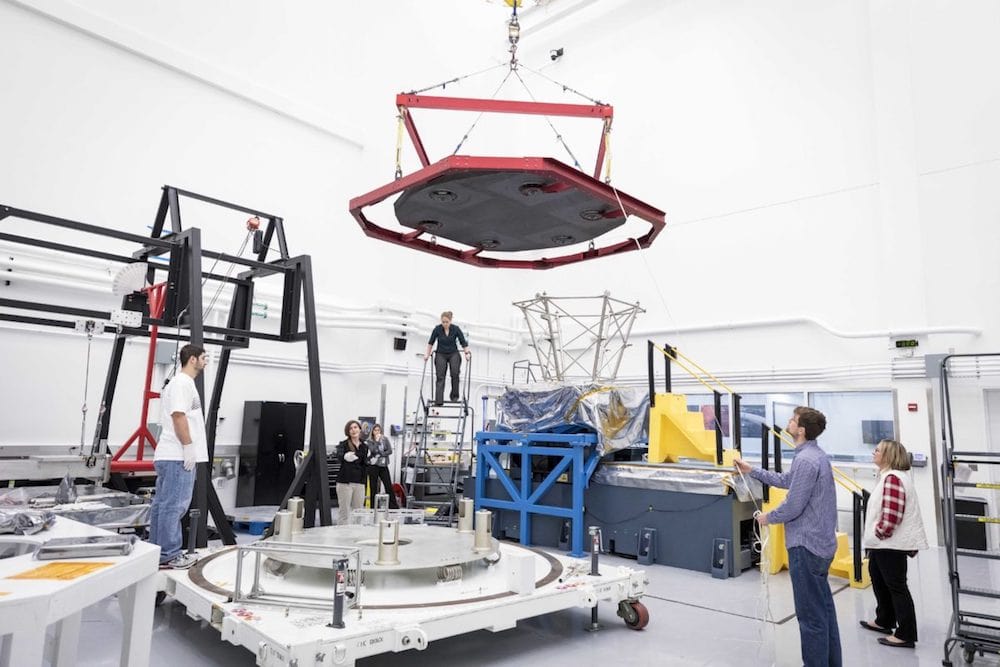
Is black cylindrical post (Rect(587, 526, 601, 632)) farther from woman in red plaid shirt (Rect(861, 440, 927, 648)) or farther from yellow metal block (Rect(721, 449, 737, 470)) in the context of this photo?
yellow metal block (Rect(721, 449, 737, 470))

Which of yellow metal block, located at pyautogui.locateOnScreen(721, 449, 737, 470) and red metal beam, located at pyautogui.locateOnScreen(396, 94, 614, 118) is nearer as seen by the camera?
red metal beam, located at pyautogui.locateOnScreen(396, 94, 614, 118)

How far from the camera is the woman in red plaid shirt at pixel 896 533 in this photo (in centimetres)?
430

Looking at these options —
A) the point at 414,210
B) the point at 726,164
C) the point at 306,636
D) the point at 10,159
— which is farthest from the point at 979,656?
the point at 10,159

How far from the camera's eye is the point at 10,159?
26.4 feet

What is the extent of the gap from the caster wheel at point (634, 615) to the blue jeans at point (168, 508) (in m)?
3.23

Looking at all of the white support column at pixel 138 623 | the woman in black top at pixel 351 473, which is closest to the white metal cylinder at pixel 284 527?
the white support column at pixel 138 623

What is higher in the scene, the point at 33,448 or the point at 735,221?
the point at 735,221

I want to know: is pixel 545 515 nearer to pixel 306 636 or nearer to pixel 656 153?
pixel 306 636

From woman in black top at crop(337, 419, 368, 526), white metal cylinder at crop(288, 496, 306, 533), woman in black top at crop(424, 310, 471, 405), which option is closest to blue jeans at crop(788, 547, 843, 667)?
white metal cylinder at crop(288, 496, 306, 533)

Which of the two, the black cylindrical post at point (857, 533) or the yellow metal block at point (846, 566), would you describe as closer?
the black cylindrical post at point (857, 533)

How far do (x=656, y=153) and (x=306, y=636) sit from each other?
460 inches

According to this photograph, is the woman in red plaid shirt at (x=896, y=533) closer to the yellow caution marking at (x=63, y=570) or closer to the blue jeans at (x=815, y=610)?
the blue jeans at (x=815, y=610)

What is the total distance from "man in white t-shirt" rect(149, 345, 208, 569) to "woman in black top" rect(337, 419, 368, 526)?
3.17 m

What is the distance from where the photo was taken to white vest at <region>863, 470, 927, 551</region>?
428 centimetres
